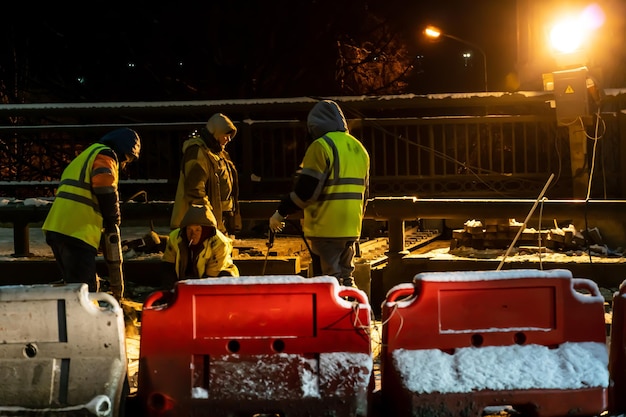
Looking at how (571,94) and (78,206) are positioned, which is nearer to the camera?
(78,206)

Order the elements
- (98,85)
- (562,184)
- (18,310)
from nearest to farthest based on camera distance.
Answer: (18,310) < (562,184) < (98,85)

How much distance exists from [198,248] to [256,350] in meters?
2.04

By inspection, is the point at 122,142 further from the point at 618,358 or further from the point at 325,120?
the point at 618,358

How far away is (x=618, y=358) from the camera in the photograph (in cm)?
493

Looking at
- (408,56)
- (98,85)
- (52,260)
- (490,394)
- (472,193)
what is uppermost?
(408,56)

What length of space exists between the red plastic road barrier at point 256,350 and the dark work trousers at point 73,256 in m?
2.04

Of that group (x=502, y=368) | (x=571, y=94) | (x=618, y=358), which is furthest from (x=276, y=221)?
(x=571, y=94)

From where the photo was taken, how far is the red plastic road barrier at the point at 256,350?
4.63 meters

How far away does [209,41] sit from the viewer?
19328mm

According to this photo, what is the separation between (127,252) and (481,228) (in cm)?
419

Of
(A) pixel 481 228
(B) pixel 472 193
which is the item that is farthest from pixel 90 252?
(B) pixel 472 193

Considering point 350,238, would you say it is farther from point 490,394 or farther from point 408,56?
point 408,56

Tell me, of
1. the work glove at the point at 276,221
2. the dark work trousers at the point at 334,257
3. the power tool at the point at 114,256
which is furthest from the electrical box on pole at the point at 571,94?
the power tool at the point at 114,256

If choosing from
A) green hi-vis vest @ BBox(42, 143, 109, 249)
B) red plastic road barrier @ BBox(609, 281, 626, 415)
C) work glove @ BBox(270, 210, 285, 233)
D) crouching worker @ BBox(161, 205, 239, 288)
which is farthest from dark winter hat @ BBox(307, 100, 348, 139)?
red plastic road barrier @ BBox(609, 281, 626, 415)
